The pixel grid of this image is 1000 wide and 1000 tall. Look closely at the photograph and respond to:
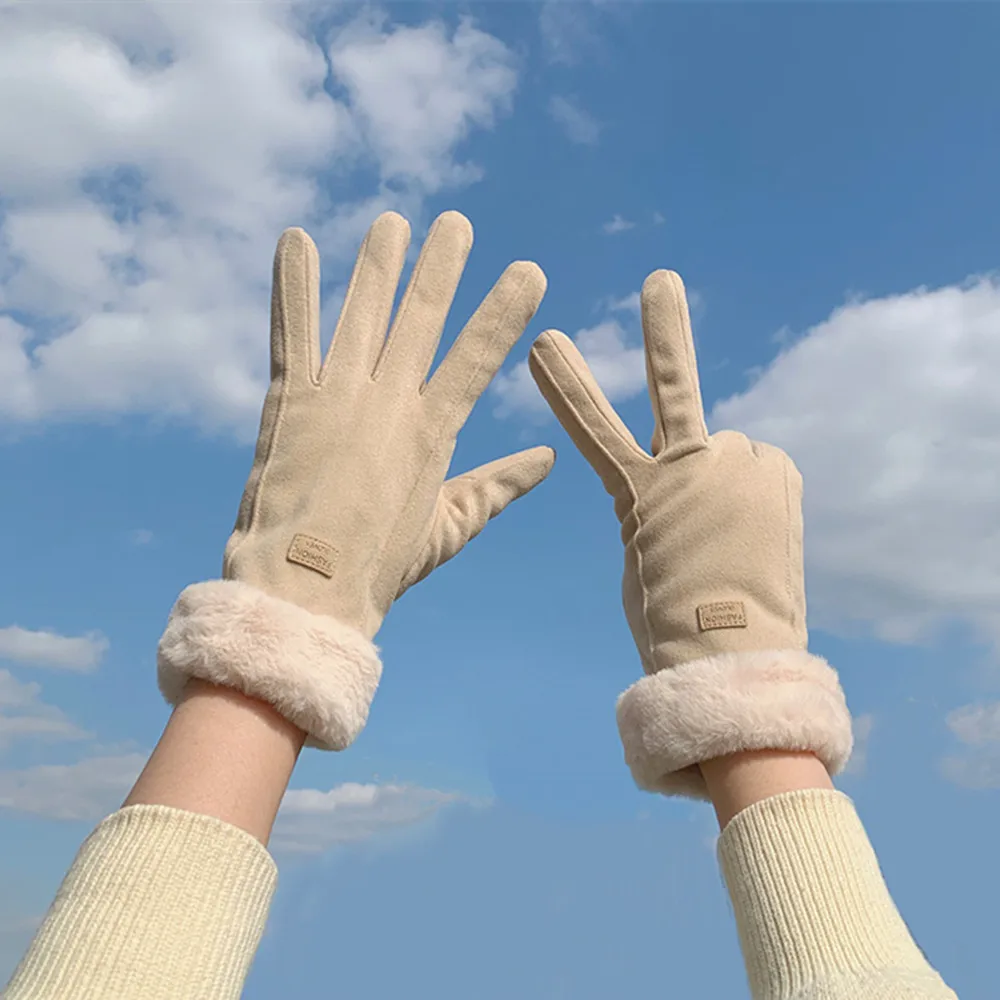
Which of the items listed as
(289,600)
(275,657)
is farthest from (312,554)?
(275,657)

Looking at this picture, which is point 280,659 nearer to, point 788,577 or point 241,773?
point 241,773

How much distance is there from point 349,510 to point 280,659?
0.42 metres

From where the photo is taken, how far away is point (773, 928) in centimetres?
129

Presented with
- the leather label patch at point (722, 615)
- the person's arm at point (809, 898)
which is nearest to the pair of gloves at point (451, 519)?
the leather label patch at point (722, 615)

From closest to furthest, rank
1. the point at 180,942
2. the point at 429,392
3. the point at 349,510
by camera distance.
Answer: the point at 180,942 → the point at 349,510 → the point at 429,392

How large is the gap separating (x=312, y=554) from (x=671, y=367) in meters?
1.00

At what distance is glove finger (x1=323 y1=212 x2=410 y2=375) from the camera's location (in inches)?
79.2

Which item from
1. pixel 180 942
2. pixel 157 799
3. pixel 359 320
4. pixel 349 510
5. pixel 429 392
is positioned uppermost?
pixel 359 320

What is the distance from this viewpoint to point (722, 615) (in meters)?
1.79

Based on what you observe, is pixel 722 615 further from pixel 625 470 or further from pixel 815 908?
pixel 815 908

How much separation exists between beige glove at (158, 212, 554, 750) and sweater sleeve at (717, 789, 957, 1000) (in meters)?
0.65

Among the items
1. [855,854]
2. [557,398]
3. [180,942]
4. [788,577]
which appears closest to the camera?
[180,942]

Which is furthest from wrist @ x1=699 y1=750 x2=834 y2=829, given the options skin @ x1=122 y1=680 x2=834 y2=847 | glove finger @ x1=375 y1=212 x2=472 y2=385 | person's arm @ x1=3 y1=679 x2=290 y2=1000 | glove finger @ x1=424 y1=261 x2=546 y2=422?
glove finger @ x1=375 y1=212 x2=472 y2=385

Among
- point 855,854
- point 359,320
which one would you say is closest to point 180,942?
point 855,854
